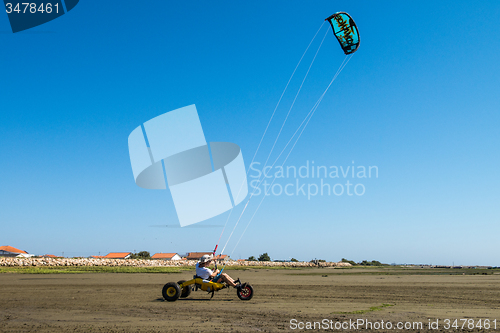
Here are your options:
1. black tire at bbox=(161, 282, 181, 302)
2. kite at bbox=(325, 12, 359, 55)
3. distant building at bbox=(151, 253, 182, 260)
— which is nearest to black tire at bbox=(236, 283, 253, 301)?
black tire at bbox=(161, 282, 181, 302)

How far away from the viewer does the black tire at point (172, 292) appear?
11094 mm

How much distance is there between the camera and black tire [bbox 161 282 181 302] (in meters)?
11.1

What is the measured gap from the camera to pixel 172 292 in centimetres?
1119

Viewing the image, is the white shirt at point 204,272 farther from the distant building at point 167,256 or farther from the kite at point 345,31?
the distant building at point 167,256

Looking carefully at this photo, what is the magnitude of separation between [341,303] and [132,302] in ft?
23.7

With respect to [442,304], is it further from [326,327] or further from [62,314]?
[62,314]

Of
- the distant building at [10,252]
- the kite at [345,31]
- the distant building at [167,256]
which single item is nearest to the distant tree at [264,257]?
Result: the distant building at [167,256]

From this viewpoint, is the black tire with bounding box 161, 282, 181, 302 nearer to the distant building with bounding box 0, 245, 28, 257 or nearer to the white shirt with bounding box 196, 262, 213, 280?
the white shirt with bounding box 196, 262, 213, 280

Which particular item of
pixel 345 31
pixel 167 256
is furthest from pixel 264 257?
pixel 345 31

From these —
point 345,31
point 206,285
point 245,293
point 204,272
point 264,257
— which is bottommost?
point 264,257

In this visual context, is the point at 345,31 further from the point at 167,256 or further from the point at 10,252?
the point at 10,252

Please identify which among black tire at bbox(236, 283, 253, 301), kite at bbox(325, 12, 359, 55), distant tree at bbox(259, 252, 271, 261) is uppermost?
kite at bbox(325, 12, 359, 55)

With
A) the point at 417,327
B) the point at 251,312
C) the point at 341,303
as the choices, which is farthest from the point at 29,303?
the point at 417,327

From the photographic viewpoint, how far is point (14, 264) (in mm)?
45281
